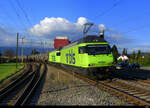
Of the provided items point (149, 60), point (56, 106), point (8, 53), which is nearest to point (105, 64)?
point (56, 106)

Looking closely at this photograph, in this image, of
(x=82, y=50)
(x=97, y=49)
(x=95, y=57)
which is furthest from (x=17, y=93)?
(x=97, y=49)

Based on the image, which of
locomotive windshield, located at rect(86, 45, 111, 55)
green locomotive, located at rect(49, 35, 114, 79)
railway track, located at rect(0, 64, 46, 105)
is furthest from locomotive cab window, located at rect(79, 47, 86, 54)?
railway track, located at rect(0, 64, 46, 105)

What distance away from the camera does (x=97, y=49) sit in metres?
11.5

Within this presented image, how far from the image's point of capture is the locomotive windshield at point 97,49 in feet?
36.9

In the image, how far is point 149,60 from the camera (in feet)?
127

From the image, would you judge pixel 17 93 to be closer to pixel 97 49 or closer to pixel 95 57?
pixel 95 57

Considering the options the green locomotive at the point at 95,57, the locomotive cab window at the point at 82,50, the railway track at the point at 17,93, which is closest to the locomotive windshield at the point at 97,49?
→ the green locomotive at the point at 95,57

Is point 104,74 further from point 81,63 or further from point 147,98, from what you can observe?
point 147,98

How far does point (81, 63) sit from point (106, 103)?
5734 millimetres

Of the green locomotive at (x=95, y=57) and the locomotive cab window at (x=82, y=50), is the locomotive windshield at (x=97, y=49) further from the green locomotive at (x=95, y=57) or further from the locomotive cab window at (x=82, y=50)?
the locomotive cab window at (x=82, y=50)

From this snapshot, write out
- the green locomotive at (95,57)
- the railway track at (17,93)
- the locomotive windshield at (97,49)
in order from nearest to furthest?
1. the railway track at (17,93)
2. the green locomotive at (95,57)
3. the locomotive windshield at (97,49)

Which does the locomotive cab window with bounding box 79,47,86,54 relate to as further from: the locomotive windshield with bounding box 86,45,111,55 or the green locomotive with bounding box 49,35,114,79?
the locomotive windshield with bounding box 86,45,111,55

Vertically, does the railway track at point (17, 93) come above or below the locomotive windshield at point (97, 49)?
below

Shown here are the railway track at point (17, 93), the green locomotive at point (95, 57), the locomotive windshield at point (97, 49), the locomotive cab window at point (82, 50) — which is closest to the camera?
the railway track at point (17, 93)
